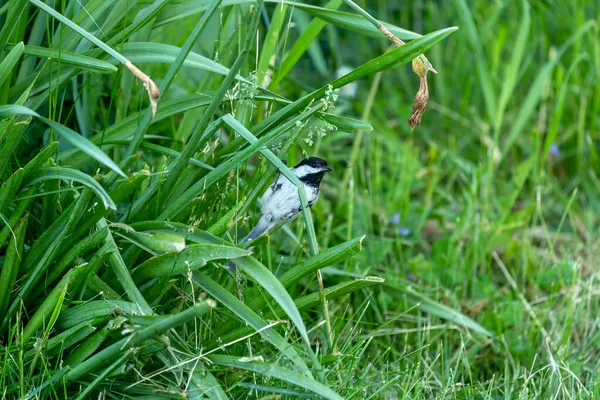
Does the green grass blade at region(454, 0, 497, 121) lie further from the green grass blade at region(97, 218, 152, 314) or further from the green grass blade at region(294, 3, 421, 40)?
the green grass blade at region(97, 218, 152, 314)

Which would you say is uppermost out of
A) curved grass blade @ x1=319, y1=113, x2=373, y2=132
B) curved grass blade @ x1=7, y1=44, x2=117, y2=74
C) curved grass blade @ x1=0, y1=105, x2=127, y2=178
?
curved grass blade @ x1=7, y1=44, x2=117, y2=74

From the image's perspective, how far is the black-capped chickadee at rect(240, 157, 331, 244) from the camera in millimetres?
2365

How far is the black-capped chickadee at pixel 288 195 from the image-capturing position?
7.76ft

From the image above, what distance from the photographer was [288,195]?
236 cm

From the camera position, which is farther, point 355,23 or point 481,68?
point 481,68

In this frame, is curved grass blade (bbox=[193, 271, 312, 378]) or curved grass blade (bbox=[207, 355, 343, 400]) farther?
curved grass blade (bbox=[193, 271, 312, 378])

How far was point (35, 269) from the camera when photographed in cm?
217

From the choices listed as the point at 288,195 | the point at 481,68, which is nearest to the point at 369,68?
the point at 288,195

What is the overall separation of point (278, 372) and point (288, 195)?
566 millimetres

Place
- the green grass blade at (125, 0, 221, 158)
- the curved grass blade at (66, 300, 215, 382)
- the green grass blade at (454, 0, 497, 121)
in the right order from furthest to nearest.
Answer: the green grass blade at (454, 0, 497, 121)
the green grass blade at (125, 0, 221, 158)
the curved grass blade at (66, 300, 215, 382)

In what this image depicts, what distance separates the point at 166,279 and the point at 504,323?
146 cm

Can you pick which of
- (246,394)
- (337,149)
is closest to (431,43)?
(246,394)

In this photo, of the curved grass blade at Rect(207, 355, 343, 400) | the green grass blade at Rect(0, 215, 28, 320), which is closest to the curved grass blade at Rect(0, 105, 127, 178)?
the green grass blade at Rect(0, 215, 28, 320)

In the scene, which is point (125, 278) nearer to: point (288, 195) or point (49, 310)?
point (49, 310)
